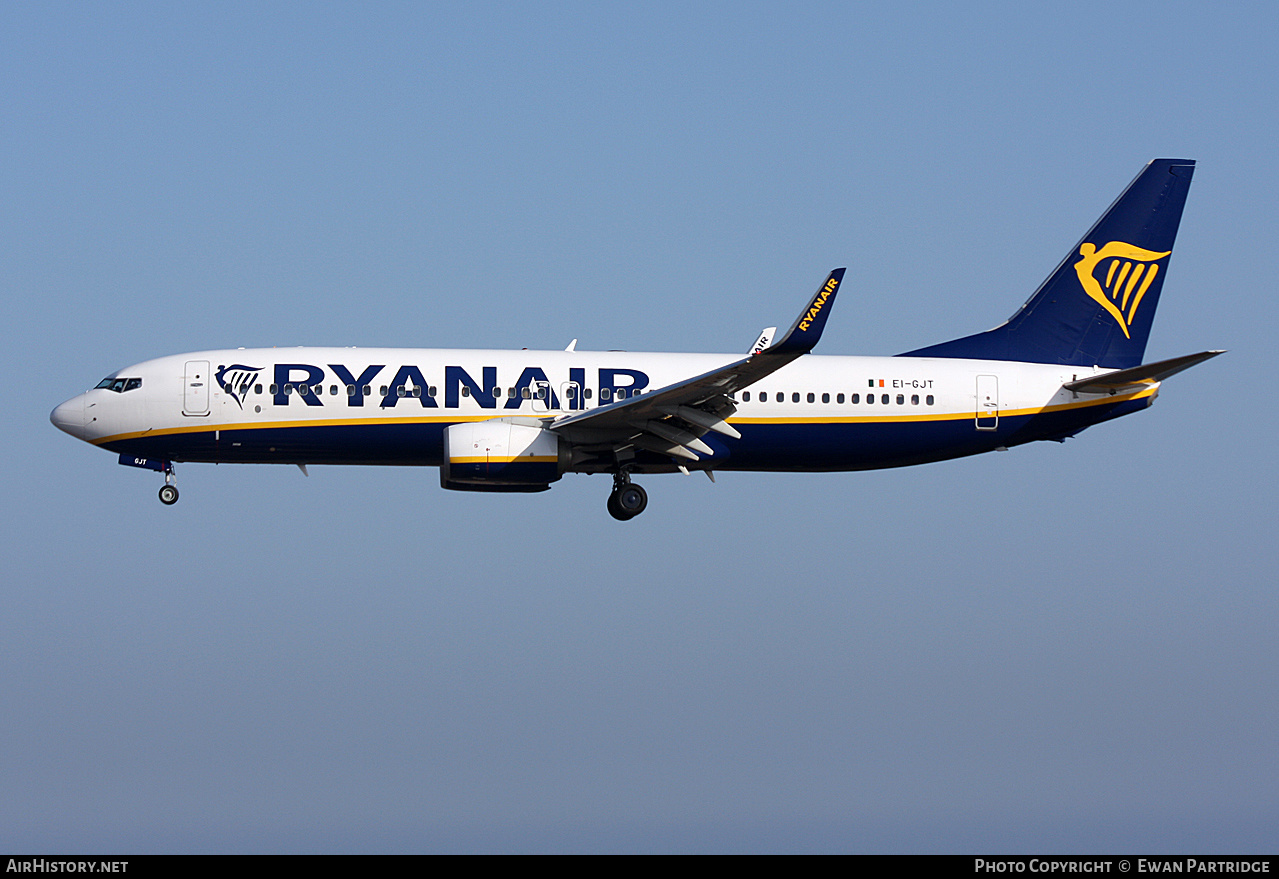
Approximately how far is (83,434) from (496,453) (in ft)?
34.1

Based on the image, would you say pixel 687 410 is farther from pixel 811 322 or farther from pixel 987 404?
pixel 987 404

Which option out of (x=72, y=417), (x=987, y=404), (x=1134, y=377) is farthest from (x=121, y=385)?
(x=1134, y=377)

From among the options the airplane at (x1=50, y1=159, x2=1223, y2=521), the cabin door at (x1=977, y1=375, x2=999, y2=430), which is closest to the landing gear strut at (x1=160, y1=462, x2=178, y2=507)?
the airplane at (x1=50, y1=159, x2=1223, y2=521)

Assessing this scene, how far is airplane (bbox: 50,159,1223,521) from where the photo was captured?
37312mm

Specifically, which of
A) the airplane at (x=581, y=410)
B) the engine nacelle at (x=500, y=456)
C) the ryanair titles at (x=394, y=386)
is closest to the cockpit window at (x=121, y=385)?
the airplane at (x=581, y=410)

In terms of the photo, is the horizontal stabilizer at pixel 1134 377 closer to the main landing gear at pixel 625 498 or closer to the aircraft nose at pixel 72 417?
the main landing gear at pixel 625 498

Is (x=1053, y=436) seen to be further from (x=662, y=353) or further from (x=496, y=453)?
(x=496, y=453)

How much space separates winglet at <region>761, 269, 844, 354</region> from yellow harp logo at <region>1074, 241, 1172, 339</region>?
1335 centimetres

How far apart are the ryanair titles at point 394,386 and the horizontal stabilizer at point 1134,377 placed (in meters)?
13.1

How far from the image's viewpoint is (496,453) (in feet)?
121

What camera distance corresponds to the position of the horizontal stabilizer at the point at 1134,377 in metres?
37.5

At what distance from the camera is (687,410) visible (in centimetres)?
3709
